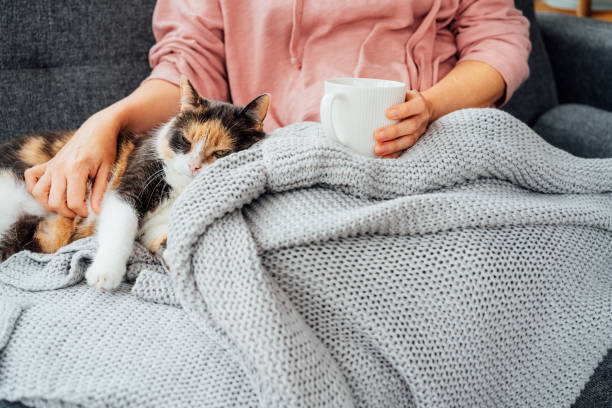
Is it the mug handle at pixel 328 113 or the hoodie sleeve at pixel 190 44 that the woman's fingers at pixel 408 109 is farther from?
the hoodie sleeve at pixel 190 44

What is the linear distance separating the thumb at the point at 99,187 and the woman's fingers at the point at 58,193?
56mm

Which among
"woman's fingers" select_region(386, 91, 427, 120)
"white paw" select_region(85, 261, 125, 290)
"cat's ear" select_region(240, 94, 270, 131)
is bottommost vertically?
"white paw" select_region(85, 261, 125, 290)

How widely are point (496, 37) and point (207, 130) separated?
0.73 m

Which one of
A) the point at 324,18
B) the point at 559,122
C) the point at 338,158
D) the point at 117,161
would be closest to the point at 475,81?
the point at 324,18

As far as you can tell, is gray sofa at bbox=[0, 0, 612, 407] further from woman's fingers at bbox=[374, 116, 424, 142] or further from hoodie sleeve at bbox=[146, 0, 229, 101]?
woman's fingers at bbox=[374, 116, 424, 142]

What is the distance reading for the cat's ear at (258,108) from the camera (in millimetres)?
925

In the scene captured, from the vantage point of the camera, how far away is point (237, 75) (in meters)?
1.17

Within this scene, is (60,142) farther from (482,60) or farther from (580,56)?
(580,56)

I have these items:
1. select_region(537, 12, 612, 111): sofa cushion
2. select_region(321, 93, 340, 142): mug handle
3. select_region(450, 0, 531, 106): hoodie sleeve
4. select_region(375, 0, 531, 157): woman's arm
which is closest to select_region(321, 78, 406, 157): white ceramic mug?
select_region(321, 93, 340, 142): mug handle

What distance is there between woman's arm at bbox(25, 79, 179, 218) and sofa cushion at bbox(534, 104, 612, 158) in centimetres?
125

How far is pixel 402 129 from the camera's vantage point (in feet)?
2.47

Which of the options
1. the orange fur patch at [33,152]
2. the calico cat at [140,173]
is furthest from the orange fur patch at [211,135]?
the orange fur patch at [33,152]

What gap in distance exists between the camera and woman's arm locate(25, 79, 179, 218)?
864mm

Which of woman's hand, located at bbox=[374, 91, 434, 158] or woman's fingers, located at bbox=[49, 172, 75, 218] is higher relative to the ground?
woman's hand, located at bbox=[374, 91, 434, 158]
